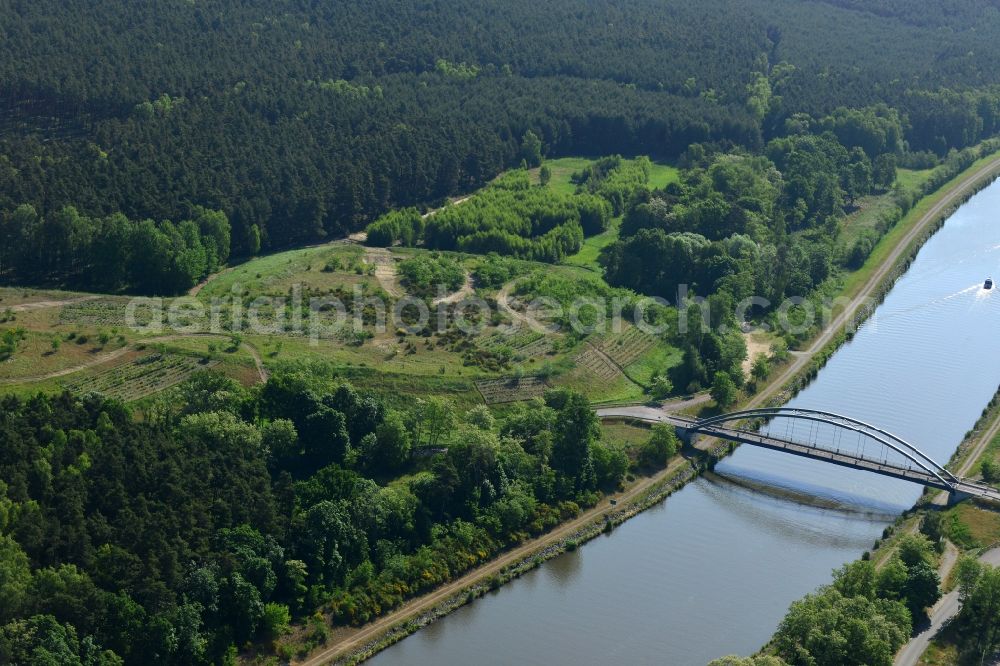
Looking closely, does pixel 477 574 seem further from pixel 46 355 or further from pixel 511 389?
pixel 46 355

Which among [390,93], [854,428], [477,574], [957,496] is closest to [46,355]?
[477,574]

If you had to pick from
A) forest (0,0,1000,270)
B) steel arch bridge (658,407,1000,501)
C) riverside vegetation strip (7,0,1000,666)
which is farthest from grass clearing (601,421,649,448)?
forest (0,0,1000,270)

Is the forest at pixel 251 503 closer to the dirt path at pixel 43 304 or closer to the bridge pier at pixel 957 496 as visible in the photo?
the dirt path at pixel 43 304

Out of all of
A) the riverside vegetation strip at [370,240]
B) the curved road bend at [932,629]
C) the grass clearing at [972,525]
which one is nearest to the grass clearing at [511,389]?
the riverside vegetation strip at [370,240]

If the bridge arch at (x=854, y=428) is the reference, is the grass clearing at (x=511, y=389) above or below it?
above

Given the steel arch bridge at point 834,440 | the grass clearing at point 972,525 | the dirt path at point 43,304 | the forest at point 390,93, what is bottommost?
the grass clearing at point 972,525

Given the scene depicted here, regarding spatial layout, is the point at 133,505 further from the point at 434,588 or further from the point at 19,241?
the point at 19,241
